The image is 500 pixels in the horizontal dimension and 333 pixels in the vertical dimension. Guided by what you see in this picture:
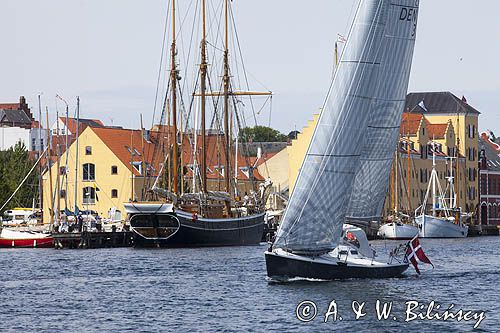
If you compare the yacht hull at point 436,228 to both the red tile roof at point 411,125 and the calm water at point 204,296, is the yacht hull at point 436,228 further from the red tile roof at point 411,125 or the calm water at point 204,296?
the calm water at point 204,296

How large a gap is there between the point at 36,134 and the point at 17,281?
12447 centimetres

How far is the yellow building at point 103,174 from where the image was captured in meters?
121

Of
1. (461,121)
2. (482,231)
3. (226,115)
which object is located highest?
(461,121)

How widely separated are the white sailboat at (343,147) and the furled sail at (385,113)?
48 millimetres

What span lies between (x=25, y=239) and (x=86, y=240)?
16.6ft

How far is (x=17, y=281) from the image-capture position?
2350 inches

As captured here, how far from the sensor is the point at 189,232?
288 ft

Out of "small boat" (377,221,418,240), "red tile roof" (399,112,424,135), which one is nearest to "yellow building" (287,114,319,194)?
"red tile roof" (399,112,424,135)

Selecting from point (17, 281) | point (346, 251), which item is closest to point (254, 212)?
point (17, 281)

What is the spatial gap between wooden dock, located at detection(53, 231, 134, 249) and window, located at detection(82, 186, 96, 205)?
28.1 m

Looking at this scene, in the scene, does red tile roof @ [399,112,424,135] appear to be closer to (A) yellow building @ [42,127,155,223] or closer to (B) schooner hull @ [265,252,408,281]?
(A) yellow building @ [42,127,155,223]

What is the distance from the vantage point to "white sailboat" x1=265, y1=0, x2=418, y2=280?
164 feet

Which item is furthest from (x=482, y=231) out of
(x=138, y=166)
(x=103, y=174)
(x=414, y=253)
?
(x=414, y=253)

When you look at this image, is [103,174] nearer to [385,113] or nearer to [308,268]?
[385,113]
